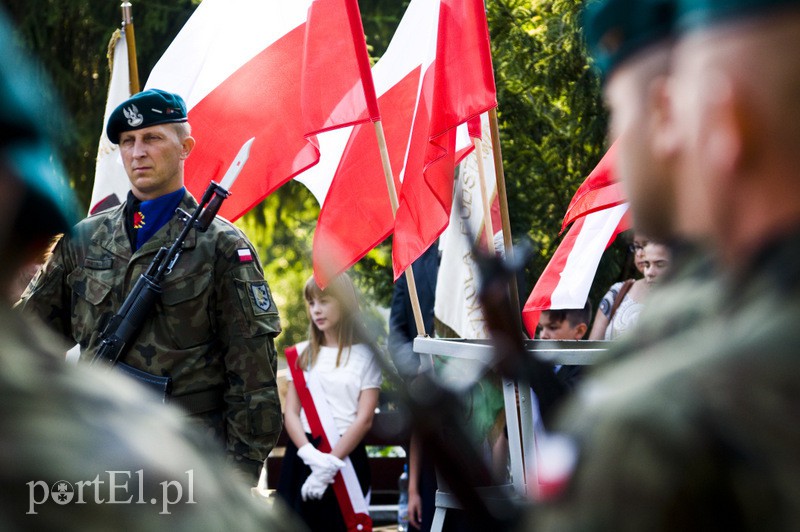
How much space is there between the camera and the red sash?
5.65 meters

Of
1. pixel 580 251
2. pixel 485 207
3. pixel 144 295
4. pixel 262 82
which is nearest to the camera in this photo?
pixel 144 295

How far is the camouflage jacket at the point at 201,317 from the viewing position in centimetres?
382

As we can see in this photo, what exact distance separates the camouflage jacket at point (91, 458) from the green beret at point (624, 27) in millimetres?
527

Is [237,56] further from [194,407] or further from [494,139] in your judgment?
[194,407]

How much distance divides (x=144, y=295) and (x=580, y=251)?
2.62 meters

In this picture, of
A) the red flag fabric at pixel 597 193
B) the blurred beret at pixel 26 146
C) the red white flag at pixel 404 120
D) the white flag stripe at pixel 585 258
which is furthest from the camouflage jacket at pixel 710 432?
the white flag stripe at pixel 585 258

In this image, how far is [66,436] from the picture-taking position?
2.92ft

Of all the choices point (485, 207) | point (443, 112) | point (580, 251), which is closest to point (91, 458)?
point (485, 207)

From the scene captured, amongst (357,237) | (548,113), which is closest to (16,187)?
(357,237)

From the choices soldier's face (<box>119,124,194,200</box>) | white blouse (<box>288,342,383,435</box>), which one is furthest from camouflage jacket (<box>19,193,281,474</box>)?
white blouse (<box>288,342,383,435</box>)

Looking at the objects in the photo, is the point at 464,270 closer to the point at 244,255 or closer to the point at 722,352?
the point at 244,255

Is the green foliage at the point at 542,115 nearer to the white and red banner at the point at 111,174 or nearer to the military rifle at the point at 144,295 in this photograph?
the white and red banner at the point at 111,174

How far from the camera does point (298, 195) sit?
10898 mm

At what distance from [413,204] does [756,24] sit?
12.3ft
